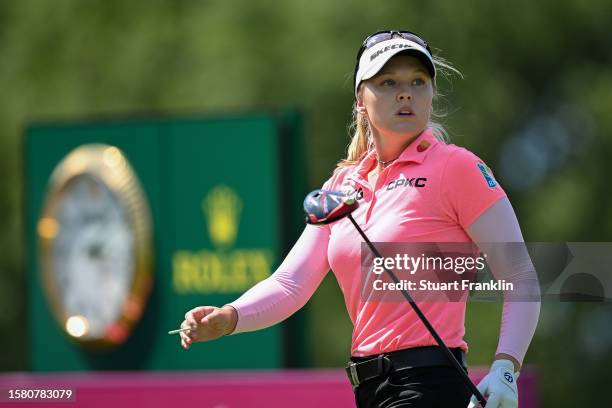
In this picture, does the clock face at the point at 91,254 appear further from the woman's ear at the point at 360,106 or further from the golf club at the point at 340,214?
the golf club at the point at 340,214

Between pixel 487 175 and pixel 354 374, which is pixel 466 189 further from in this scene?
pixel 354 374

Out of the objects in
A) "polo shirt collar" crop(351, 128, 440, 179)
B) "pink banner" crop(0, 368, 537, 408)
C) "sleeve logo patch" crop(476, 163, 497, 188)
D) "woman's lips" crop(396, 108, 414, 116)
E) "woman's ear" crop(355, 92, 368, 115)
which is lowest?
"pink banner" crop(0, 368, 537, 408)

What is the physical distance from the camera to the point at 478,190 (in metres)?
3.98

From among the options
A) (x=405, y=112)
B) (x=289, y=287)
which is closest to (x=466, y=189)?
(x=405, y=112)

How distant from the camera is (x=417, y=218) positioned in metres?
4.04

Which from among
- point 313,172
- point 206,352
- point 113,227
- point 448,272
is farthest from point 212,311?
point 313,172

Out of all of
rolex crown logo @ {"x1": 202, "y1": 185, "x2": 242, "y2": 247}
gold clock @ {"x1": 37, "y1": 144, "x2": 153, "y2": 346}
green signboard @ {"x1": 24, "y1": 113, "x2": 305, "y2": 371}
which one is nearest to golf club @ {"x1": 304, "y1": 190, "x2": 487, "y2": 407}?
green signboard @ {"x1": 24, "y1": 113, "x2": 305, "y2": 371}

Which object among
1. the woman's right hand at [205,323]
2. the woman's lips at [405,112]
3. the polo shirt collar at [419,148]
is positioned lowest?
the woman's right hand at [205,323]

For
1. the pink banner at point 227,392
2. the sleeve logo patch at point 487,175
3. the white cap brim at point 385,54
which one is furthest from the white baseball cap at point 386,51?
the pink banner at point 227,392

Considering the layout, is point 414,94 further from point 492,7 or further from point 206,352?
point 492,7

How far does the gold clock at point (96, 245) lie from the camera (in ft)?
31.9

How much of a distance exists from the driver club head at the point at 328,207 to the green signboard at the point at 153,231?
4.98 m

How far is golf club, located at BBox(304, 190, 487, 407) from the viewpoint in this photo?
3967 mm

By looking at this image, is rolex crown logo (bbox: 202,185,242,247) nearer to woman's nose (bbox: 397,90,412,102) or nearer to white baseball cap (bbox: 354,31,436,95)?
white baseball cap (bbox: 354,31,436,95)
